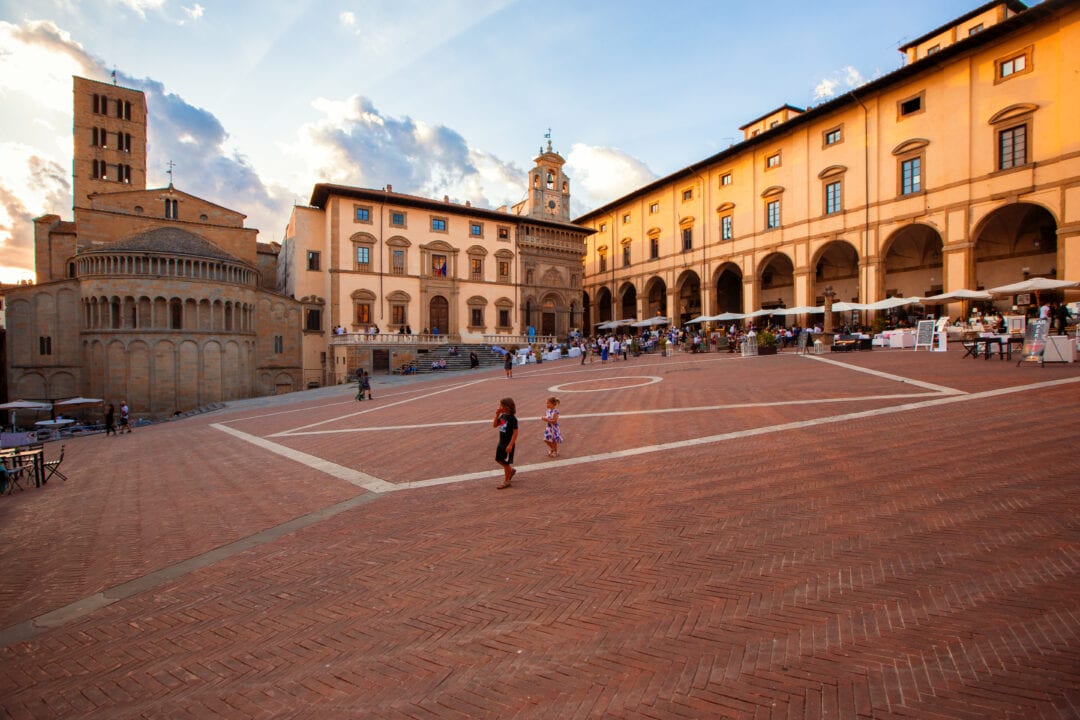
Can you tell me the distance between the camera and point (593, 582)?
195 inches

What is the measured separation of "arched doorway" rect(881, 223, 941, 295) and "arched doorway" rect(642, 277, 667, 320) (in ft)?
64.8

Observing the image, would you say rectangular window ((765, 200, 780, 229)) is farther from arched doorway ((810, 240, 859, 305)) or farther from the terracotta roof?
the terracotta roof

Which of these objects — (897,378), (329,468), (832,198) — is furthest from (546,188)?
(329,468)

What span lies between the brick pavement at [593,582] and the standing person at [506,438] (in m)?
0.40

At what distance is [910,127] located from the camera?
3105 cm

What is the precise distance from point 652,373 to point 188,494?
1781cm

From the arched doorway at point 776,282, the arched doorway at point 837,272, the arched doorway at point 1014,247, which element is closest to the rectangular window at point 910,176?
the arched doorway at point 1014,247

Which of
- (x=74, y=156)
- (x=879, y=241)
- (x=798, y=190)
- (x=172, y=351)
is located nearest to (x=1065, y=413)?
(x=879, y=241)

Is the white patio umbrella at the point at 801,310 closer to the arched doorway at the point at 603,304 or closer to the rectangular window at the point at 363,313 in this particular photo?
the arched doorway at the point at 603,304

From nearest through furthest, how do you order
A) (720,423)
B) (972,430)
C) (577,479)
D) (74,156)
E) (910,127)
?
(577,479) → (972,430) → (720,423) → (910,127) → (74,156)

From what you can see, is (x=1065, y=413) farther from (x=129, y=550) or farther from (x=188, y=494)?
(x=188, y=494)

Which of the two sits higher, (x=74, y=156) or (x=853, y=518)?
(x=74, y=156)

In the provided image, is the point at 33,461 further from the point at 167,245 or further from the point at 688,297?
the point at 688,297

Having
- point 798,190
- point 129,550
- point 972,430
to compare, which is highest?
point 798,190
